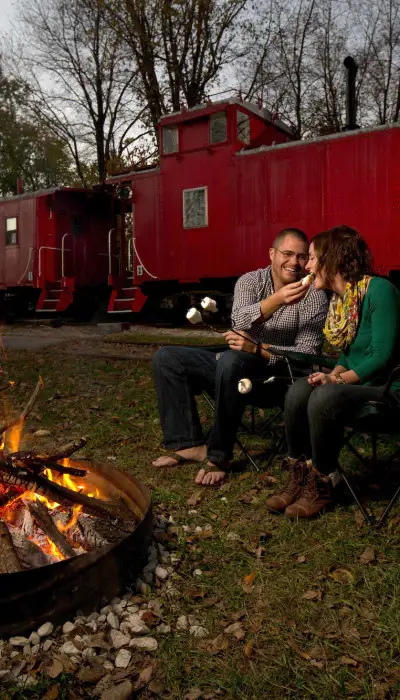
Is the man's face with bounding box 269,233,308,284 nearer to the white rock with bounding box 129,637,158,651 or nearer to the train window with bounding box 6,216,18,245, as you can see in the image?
the white rock with bounding box 129,637,158,651

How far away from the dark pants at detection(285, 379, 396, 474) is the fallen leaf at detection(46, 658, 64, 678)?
1477 millimetres

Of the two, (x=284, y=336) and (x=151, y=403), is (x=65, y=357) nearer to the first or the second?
(x=151, y=403)

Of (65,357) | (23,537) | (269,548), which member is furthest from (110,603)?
(65,357)

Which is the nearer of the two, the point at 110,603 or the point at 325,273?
the point at 110,603

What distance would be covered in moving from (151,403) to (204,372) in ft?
6.28

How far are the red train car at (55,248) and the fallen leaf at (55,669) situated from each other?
45.3 feet

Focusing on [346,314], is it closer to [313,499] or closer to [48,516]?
[313,499]

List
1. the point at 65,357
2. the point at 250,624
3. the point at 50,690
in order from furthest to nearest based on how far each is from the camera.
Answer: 1. the point at 65,357
2. the point at 250,624
3. the point at 50,690

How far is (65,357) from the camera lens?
8703mm

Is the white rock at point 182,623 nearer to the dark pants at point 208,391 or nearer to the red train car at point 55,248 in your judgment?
the dark pants at point 208,391

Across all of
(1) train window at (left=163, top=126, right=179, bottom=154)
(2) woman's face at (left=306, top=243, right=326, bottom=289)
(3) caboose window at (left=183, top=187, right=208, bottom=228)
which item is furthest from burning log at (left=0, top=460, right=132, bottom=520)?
(1) train window at (left=163, top=126, right=179, bottom=154)

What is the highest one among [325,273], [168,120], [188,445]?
[168,120]

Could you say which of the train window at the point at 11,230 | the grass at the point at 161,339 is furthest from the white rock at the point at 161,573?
the train window at the point at 11,230

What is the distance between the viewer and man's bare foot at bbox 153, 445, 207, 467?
374 centimetres
